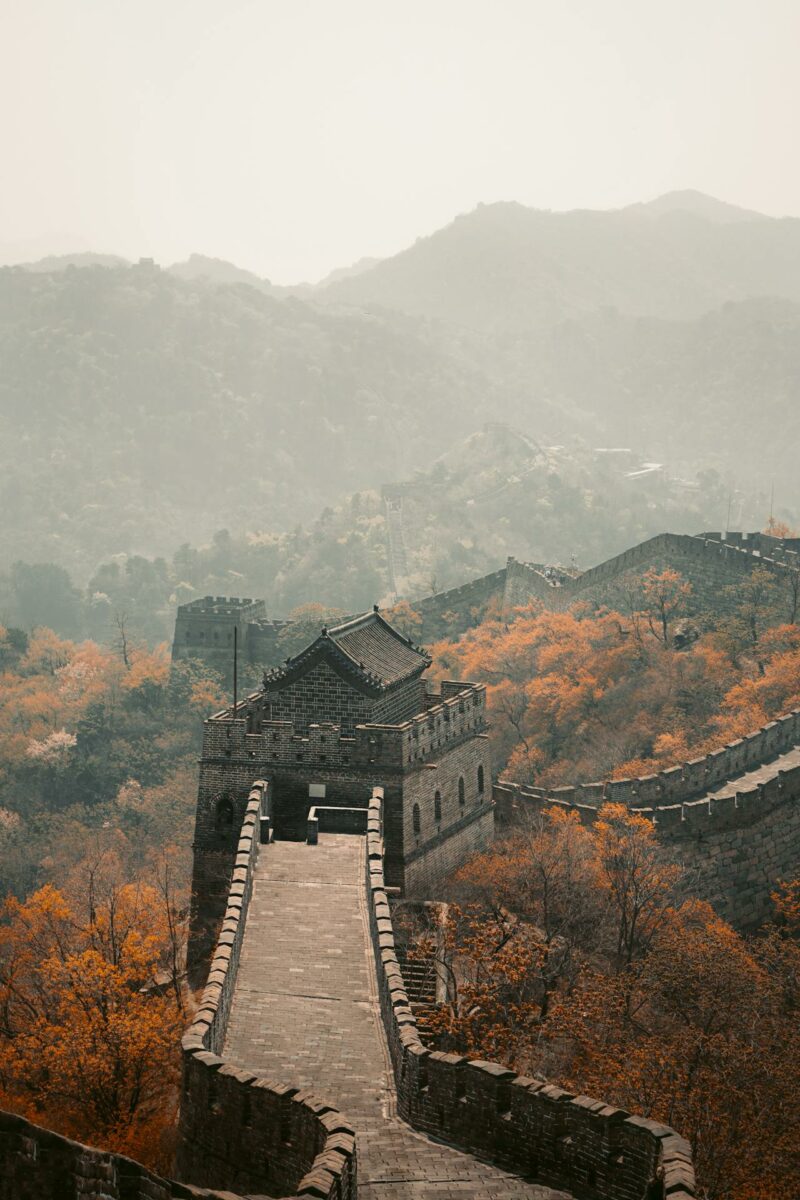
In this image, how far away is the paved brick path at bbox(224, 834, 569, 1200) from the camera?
55.3 ft

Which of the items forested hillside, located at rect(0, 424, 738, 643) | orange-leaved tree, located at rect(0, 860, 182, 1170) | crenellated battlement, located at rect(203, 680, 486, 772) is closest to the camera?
orange-leaved tree, located at rect(0, 860, 182, 1170)

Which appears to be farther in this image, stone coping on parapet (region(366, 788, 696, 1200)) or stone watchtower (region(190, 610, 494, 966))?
stone watchtower (region(190, 610, 494, 966))

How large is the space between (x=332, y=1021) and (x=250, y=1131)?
4.51m

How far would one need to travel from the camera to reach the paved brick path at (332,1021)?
55.3ft

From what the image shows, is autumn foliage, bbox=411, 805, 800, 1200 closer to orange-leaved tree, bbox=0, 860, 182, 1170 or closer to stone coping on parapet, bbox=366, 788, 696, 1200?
orange-leaved tree, bbox=0, 860, 182, 1170

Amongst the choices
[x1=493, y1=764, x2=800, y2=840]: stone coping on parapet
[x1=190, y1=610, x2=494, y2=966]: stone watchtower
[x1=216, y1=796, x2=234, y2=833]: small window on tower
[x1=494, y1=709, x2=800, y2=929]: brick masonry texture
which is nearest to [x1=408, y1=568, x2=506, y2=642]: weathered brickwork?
[x1=494, y1=709, x2=800, y2=929]: brick masonry texture

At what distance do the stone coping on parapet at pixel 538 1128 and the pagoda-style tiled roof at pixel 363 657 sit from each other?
1673 centimetres

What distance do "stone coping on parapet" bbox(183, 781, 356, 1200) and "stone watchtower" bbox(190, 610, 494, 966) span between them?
13.6 metres

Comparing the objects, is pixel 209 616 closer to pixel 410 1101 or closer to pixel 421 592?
pixel 421 592

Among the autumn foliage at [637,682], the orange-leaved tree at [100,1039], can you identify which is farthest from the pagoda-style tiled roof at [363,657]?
the autumn foliage at [637,682]

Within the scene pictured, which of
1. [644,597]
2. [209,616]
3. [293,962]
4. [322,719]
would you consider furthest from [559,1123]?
[209,616]

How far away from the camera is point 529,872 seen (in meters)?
35.5

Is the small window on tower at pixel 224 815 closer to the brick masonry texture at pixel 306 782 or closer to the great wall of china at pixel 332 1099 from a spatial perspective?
the brick masonry texture at pixel 306 782

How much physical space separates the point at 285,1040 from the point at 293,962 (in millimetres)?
2796
